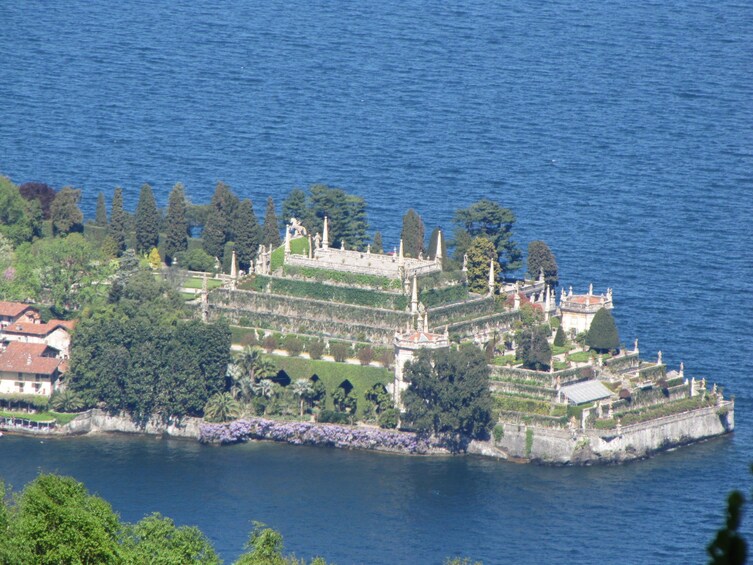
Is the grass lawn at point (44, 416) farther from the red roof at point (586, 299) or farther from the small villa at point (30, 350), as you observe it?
the red roof at point (586, 299)

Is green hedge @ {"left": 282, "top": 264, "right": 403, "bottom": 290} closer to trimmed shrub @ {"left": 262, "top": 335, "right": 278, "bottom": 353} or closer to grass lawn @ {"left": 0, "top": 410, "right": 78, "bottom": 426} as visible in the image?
trimmed shrub @ {"left": 262, "top": 335, "right": 278, "bottom": 353}

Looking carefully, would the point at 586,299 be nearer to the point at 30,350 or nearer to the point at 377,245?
the point at 377,245

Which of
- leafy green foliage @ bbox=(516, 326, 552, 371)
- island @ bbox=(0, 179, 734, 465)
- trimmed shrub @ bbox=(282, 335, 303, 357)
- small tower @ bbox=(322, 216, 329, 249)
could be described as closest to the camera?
island @ bbox=(0, 179, 734, 465)

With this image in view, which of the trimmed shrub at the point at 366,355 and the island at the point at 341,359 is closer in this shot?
the island at the point at 341,359

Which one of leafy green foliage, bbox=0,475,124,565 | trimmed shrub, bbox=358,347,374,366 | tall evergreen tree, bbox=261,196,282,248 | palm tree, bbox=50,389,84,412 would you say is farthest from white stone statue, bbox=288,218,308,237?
leafy green foliage, bbox=0,475,124,565

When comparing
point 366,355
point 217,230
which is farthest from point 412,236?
point 366,355

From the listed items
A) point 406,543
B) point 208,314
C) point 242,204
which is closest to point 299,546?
point 406,543

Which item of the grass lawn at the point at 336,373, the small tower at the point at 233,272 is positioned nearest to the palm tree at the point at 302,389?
the grass lawn at the point at 336,373
